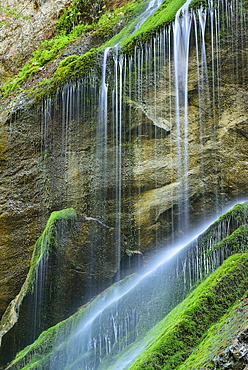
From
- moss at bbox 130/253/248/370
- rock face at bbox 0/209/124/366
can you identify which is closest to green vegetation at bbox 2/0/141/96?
rock face at bbox 0/209/124/366

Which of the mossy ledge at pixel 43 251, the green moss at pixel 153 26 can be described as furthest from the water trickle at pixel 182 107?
the mossy ledge at pixel 43 251

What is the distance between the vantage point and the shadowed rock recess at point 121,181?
6.74 meters

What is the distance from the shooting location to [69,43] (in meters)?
14.6

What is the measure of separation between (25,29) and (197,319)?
55.8ft

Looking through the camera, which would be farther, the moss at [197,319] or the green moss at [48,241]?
the green moss at [48,241]

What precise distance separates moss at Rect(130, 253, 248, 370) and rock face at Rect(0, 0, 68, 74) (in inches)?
598

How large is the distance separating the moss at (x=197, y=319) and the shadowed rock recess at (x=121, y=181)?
4.09 feet

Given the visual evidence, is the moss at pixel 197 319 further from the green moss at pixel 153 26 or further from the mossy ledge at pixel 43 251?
the green moss at pixel 153 26

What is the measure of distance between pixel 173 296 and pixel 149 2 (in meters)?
10.5

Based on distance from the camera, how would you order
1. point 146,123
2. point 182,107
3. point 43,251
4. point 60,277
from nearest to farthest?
point 60,277
point 43,251
point 182,107
point 146,123

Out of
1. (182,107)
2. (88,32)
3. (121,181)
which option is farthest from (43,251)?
(88,32)

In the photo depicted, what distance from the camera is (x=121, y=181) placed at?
1045 centimetres

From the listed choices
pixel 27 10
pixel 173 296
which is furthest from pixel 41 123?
pixel 27 10

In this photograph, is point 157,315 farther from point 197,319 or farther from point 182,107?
point 182,107
